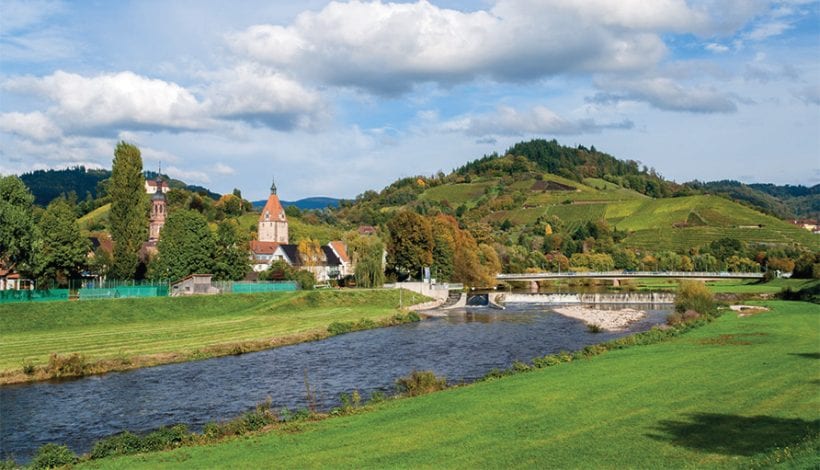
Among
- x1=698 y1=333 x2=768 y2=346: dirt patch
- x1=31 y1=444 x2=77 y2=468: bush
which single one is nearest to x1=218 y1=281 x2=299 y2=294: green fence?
x1=698 y1=333 x2=768 y2=346: dirt patch

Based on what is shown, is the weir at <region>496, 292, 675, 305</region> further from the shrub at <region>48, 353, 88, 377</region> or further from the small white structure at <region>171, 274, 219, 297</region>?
the shrub at <region>48, 353, 88, 377</region>

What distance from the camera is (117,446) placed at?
2422 centimetres

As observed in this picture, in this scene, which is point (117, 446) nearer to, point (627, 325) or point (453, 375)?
point (453, 375)

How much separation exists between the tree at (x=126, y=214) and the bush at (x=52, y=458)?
217 ft

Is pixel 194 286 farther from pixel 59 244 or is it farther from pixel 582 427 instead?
pixel 582 427

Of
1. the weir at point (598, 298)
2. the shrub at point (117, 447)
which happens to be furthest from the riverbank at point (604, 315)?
the shrub at point (117, 447)

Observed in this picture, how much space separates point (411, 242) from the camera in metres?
114

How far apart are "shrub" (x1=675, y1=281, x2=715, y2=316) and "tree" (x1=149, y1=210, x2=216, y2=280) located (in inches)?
2344

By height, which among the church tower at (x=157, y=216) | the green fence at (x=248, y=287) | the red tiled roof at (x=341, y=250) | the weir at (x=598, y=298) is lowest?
the weir at (x=598, y=298)

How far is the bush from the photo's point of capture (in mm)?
22141

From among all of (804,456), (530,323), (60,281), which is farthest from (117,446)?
(60,281)

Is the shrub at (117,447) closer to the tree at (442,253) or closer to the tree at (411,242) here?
the tree at (411,242)

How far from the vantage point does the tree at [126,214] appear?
3346 inches

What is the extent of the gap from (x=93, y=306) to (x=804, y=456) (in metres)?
65.2
